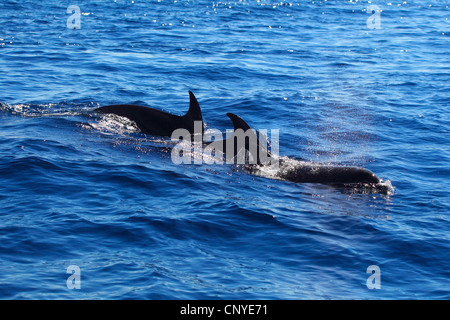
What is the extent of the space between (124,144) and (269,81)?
9.91 meters

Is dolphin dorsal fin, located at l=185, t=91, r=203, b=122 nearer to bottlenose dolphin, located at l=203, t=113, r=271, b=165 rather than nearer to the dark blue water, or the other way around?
the dark blue water

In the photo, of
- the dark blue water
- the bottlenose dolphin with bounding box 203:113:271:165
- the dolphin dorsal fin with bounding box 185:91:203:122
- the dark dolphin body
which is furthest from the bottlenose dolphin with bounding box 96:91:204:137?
the dark dolphin body

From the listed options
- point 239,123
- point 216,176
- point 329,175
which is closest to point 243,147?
point 239,123

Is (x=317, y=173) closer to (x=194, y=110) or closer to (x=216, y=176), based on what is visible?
(x=216, y=176)

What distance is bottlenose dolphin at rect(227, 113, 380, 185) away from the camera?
12.6m

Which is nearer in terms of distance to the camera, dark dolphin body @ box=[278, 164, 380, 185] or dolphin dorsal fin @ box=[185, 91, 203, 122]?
dark dolphin body @ box=[278, 164, 380, 185]

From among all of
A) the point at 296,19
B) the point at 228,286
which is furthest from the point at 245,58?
the point at 228,286

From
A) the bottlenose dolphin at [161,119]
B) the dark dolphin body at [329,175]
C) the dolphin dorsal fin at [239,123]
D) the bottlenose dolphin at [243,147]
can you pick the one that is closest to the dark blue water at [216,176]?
the dark dolphin body at [329,175]

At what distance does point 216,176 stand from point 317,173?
6.77 feet

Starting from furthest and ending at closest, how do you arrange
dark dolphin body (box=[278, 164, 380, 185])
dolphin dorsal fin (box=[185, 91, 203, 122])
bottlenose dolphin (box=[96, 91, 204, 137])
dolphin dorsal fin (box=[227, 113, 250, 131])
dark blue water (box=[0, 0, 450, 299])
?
bottlenose dolphin (box=[96, 91, 204, 137]) < dolphin dorsal fin (box=[185, 91, 203, 122]) < dolphin dorsal fin (box=[227, 113, 250, 131]) < dark dolphin body (box=[278, 164, 380, 185]) < dark blue water (box=[0, 0, 450, 299])

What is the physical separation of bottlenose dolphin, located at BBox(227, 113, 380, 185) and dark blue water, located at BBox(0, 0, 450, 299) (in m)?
0.28

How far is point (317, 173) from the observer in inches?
505

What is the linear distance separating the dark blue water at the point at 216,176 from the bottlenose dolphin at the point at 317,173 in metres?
0.28

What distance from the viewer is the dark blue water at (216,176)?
8.55 m
